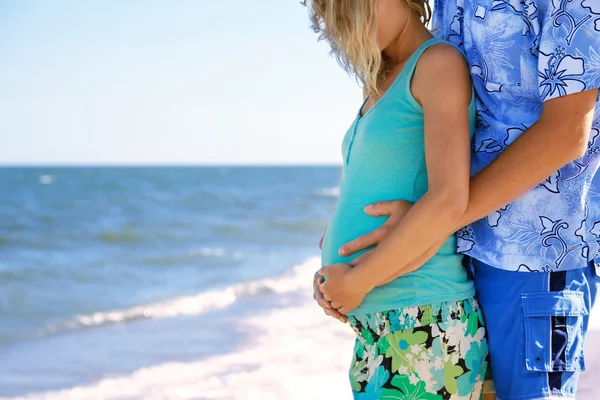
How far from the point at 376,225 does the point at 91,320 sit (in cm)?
542

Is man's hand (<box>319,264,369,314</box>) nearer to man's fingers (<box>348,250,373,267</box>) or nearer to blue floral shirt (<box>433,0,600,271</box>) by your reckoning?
man's fingers (<box>348,250,373,267</box>)

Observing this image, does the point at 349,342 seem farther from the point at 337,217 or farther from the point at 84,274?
the point at 84,274

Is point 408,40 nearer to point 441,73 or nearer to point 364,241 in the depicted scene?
point 441,73

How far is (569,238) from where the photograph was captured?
1.63 m

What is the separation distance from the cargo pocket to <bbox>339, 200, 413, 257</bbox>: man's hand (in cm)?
36

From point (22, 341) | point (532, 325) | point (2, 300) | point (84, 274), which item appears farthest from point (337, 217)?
point (84, 274)

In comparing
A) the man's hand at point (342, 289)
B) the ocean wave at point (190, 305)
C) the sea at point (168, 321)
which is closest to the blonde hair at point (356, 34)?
the man's hand at point (342, 289)

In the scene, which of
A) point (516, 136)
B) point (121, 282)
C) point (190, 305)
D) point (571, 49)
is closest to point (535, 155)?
point (516, 136)

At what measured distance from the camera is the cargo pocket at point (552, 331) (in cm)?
163

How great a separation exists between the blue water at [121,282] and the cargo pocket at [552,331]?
3660mm

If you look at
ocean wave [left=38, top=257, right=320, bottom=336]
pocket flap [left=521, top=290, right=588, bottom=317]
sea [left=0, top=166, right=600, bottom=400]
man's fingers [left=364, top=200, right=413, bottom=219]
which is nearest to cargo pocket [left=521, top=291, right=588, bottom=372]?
pocket flap [left=521, top=290, right=588, bottom=317]

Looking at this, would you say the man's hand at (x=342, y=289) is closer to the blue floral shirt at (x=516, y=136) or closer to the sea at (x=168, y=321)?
the blue floral shirt at (x=516, y=136)

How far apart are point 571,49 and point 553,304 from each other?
0.59 metres

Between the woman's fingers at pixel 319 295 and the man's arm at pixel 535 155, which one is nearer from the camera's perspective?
the man's arm at pixel 535 155
